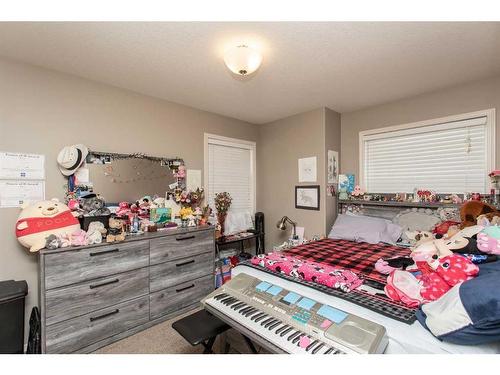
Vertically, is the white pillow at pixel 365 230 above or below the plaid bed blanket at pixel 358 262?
above

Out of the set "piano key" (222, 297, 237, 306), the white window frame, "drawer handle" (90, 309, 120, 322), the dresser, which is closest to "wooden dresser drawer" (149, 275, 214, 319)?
the dresser

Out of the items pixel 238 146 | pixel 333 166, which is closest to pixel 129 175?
pixel 238 146

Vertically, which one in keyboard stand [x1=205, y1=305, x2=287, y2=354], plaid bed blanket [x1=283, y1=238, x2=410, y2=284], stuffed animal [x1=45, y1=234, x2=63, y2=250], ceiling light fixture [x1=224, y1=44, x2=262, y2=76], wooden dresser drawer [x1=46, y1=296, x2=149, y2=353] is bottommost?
wooden dresser drawer [x1=46, y1=296, x2=149, y2=353]

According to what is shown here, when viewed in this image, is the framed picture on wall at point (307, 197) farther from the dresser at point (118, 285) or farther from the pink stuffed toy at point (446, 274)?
the pink stuffed toy at point (446, 274)

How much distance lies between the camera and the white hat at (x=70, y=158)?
2.05 metres

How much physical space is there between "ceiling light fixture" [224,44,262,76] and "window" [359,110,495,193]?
2.03 m

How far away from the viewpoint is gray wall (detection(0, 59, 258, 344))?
1.88 m

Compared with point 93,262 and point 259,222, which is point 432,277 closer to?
point 93,262

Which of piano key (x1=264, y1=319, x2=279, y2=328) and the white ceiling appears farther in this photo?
the white ceiling

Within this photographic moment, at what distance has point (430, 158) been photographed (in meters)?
2.65

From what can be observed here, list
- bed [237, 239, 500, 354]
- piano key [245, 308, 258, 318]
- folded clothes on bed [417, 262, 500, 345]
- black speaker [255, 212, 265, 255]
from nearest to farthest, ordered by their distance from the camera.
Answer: folded clothes on bed [417, 262, 500, 345] < bed [237, 239, 500, 354] < piano key [245, 308, 258, 318] < black speaker [255, 212, 265, 255]

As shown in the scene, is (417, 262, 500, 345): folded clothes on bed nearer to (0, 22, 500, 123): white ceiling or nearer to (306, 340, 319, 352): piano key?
(306, 340, 319, 352): piano key

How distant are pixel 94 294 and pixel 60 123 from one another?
1.49m

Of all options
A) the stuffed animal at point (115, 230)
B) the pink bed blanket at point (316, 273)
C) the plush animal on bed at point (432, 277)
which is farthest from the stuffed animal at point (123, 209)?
the plush animal on bed at point (432, 277)
